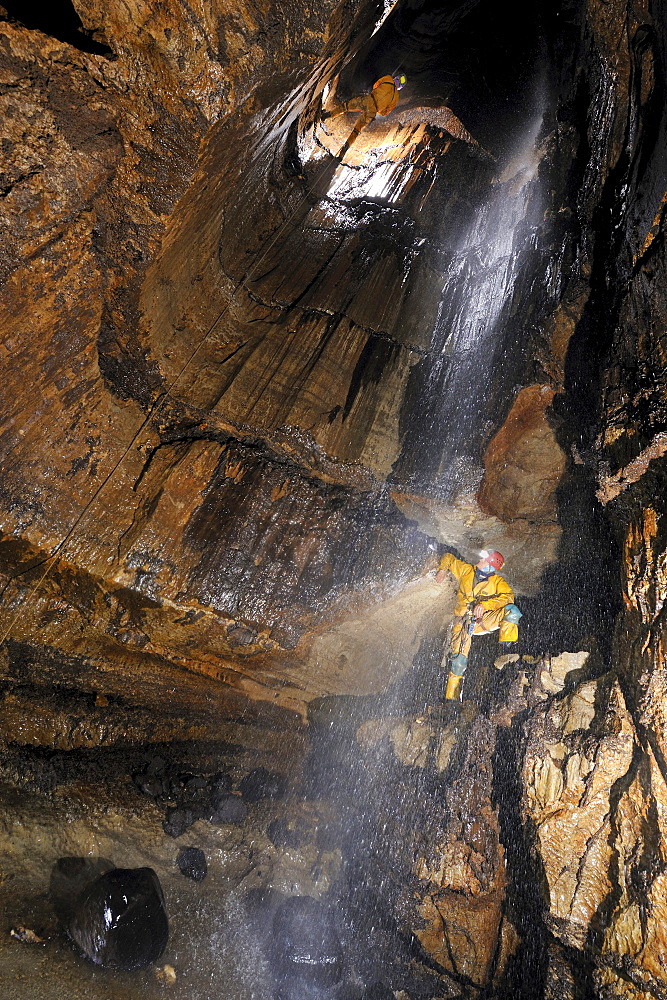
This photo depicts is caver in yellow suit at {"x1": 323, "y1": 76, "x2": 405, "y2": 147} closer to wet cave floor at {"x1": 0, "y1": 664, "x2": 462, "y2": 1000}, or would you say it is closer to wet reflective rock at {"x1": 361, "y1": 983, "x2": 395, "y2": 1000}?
wet cave floor at {"x1": 0, "y1": 664, "x2": 462, "y2": 1000}

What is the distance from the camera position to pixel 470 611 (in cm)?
552

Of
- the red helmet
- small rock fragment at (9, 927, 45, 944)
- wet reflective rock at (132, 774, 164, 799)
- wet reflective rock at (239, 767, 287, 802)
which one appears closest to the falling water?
the red helmet

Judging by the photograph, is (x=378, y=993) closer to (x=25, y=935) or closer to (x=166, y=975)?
(x=166, y=975)

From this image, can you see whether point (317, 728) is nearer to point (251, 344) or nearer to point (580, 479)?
point (580, 479)

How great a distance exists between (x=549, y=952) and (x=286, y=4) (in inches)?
276

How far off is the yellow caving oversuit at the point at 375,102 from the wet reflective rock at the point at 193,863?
345 inches

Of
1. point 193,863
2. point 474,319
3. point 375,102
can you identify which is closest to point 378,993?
point 193,863

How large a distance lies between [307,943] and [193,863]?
131 cm

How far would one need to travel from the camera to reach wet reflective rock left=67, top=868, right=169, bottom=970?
12.6 ft

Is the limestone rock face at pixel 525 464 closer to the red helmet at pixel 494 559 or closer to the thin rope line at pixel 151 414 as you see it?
the red helmet at pixel 494 559

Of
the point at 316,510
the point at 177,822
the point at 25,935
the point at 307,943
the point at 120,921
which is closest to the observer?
the point at 25,935

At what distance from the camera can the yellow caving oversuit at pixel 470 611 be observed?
529cm

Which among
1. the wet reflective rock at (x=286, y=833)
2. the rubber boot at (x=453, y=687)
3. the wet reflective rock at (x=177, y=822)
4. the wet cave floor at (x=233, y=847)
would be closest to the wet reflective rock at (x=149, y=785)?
the wet cave floor at (x=233, y=847)

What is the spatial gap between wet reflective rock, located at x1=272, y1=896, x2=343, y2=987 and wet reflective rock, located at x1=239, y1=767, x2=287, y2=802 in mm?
1054
